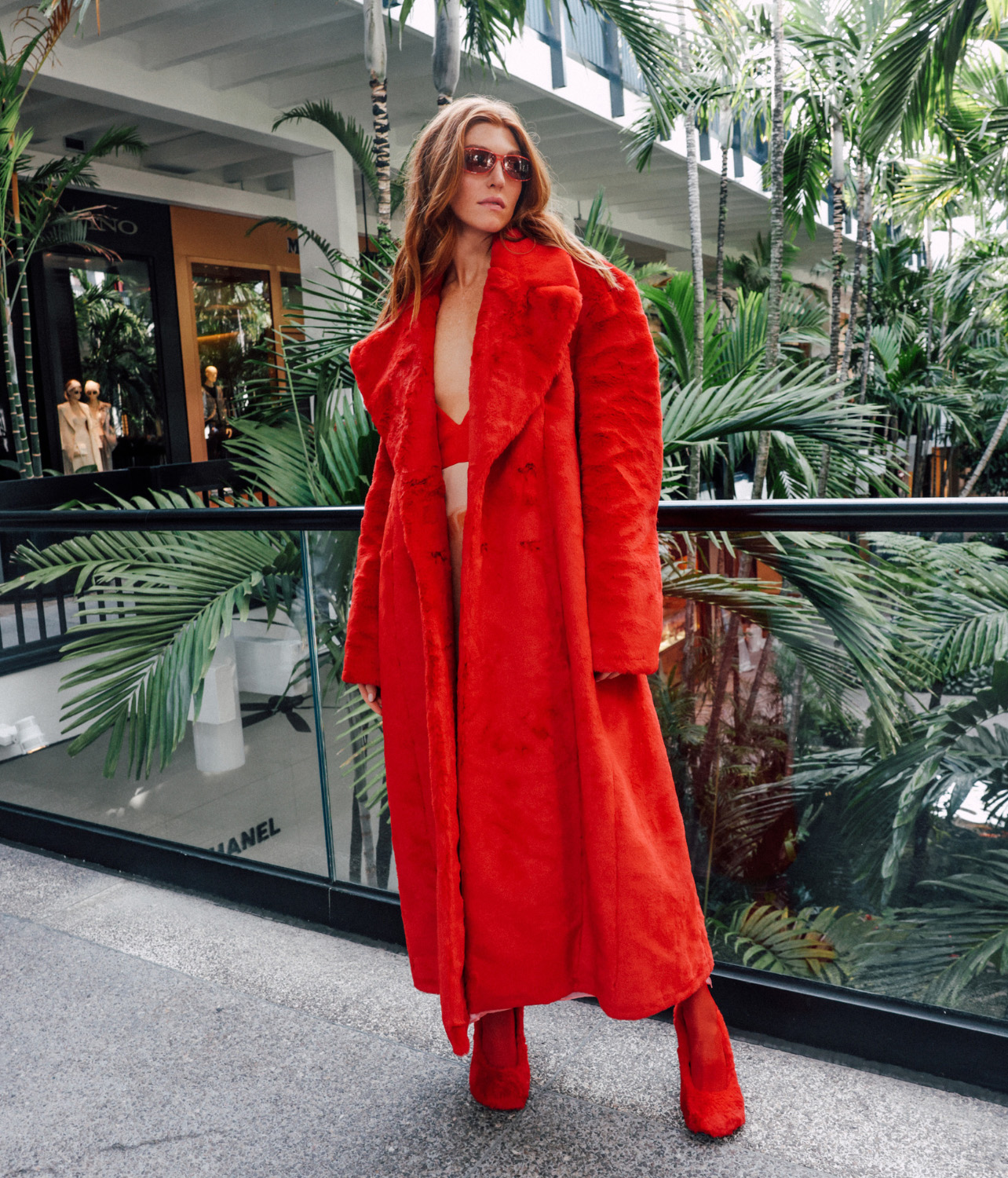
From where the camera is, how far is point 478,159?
4.50 ft

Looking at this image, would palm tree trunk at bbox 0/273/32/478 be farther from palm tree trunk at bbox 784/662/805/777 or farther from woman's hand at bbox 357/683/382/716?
palm tree trunk at bbox 784/662/805/777

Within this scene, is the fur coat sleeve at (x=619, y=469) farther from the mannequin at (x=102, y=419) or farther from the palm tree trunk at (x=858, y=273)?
the mannequin at (x=102, y=419)

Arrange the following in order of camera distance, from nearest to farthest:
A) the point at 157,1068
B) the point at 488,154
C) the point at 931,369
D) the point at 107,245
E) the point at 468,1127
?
the point at 488,154
the point at 468,1127
the point at 157,1068
the point at 931,369
the point at 107,245

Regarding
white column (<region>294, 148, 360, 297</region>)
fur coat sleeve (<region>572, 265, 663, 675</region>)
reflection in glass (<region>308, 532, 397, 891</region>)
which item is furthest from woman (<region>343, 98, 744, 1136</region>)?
white column (<region>294, 148, 360, 297</region>)

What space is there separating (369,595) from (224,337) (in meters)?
11.2

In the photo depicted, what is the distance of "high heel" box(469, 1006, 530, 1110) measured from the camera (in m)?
1.59

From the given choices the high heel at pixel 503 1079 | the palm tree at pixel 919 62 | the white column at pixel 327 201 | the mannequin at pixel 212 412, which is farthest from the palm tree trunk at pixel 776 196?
the mannequin at pixel 212 412

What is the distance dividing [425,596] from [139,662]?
1.33 meters

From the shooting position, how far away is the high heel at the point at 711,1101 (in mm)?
1493

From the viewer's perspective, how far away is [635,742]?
4.58 feet

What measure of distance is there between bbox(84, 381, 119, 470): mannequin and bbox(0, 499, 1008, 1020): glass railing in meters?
7.94

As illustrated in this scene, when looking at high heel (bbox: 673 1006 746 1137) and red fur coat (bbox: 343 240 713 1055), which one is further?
high heel (bbox: 673 1006 746 1137)

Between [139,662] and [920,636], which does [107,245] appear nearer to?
[139,662]

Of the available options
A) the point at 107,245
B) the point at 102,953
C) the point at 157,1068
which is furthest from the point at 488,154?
the point at 107,245
